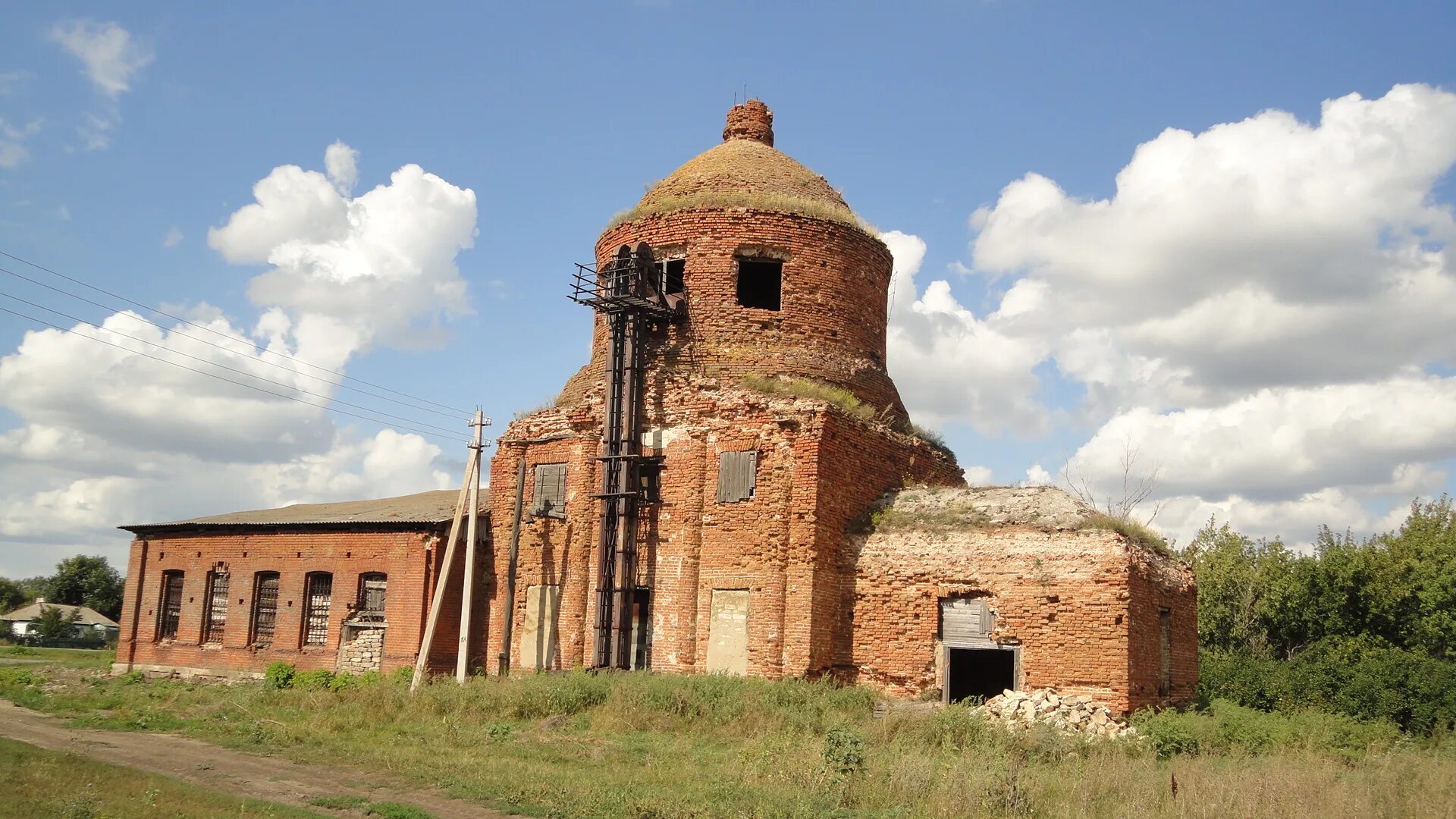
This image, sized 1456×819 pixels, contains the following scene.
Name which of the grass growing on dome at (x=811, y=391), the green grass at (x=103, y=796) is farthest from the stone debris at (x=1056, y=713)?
the green grass at (x=103, y=796)

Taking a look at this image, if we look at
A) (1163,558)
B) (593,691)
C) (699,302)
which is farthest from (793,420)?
(1163,558)

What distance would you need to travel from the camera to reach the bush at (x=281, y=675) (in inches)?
919

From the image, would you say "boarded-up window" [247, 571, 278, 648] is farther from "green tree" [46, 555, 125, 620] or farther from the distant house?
"green tree" [46, 555, 125, 620]

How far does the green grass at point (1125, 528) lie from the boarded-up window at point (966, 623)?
2.09 meters

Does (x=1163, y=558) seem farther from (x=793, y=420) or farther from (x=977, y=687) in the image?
(x=793, y=420)

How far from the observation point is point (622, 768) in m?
12.8

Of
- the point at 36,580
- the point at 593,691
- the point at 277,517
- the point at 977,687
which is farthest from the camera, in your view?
the point at 36,580

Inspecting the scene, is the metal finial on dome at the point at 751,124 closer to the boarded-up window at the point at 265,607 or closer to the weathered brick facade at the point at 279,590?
the weathered brick facade at the point at 279,590

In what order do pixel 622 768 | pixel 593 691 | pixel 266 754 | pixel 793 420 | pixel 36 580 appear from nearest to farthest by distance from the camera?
1. pixel 622 768
2. pixel 266 754
3. pixel 593 691
4. pixel 793 420
5. pixel 36 580

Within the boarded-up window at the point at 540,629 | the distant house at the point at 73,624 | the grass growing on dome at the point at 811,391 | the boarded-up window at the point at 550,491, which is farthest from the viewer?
the distant house at the point at 73,624

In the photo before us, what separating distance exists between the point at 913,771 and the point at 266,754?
8.24 m

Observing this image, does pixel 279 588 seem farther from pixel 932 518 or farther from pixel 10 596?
pixel 10 596

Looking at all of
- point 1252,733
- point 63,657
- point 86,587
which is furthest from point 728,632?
point 86,587

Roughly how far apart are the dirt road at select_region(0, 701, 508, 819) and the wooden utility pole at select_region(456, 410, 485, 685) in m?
6.11
